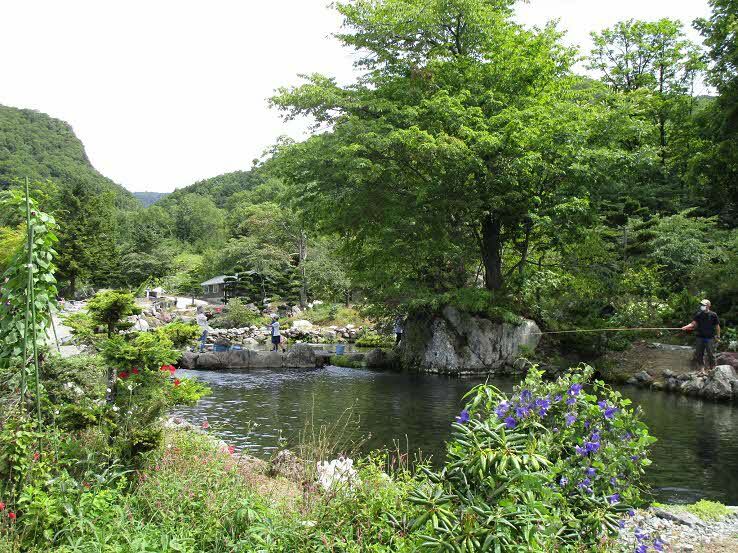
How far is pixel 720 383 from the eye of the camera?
41.6ft

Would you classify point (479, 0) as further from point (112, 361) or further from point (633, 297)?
point (112, 361)

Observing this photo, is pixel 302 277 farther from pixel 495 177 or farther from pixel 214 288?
pixel 495 177

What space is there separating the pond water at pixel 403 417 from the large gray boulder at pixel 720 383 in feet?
1.59

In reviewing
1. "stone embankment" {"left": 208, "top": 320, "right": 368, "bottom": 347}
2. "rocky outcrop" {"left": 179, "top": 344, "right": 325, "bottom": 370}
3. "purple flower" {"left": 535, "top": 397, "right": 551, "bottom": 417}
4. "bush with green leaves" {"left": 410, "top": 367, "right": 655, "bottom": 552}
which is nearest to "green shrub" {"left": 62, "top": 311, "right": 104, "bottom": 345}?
"bush with green leaves" {"left": 410, "top": 367, "right": 655, "bottom": 552}

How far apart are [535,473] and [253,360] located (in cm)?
1699

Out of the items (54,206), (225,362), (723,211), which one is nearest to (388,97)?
(225,362)

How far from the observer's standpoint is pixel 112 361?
15.4 ft

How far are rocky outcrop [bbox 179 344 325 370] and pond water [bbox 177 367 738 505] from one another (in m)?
1.86

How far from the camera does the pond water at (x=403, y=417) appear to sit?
23.7 ft

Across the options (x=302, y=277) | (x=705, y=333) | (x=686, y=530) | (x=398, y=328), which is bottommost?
(x=686, y=530)

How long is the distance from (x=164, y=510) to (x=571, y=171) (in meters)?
15.8

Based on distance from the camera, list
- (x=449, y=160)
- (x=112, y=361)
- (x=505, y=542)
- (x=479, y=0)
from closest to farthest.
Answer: (x=505, y=542)
(x=112, y=361)
(x=449, y=160)
(x=479, y=0)

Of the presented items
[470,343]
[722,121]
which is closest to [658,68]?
[722,121]

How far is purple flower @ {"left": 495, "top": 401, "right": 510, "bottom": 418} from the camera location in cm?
326
